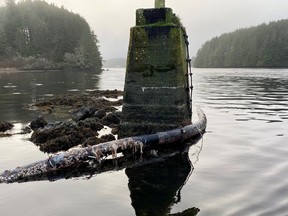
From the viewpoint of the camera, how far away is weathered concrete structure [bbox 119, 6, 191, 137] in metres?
12.2

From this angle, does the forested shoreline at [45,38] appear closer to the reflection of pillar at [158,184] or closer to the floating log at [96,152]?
the floating log at [96,152]

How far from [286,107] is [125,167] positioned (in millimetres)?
15977

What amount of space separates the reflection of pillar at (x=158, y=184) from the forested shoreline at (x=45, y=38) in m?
116

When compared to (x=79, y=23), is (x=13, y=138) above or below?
below

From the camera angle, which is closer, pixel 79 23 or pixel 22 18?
pixel 22 18

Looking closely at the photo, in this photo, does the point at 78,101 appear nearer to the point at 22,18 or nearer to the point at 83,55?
the point at 83,55

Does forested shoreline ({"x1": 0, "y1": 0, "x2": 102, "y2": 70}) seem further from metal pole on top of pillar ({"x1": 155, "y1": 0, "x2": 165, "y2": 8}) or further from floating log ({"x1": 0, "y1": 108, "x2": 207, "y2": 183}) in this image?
floating log ({"x1": 0, "y1": 108, "x2": 207, "y2": 183})

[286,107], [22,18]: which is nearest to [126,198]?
[286,107]

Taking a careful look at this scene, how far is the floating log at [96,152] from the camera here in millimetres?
8750

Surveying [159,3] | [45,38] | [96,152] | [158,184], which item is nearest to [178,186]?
[158,184]

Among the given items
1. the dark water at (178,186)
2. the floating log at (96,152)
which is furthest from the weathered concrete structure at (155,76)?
the dark water at (178,186)

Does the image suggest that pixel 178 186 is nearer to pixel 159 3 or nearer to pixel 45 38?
pixel 159 3

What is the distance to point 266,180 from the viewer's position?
28.5 ft

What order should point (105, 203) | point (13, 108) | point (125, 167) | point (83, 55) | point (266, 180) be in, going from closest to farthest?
point (105, 203) < point (266, 180) < point (125, 167) < point (13, 108) < point (83, 55)
